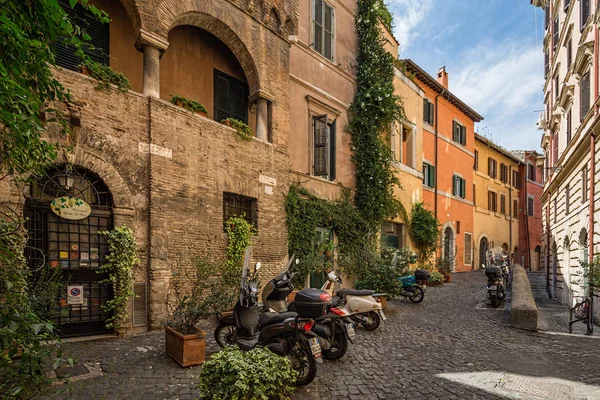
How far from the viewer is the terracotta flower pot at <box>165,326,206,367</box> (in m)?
5.17

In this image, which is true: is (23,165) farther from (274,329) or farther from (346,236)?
(346,236)

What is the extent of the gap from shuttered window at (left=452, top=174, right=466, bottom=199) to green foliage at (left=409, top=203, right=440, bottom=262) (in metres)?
5.51

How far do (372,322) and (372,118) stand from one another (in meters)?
8.51

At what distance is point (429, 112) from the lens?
65.7 ft

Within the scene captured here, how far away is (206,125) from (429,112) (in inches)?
582

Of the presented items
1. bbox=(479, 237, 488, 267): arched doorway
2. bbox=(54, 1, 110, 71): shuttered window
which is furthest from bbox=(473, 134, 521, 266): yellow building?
bbox=(54, 1, 110, 71): shuttered window

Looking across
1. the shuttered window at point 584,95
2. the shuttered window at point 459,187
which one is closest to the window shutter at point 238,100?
the shuttered window at point 584,95

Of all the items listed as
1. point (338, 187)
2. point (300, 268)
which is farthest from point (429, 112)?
point (300, 268)

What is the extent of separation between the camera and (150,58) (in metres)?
7.71

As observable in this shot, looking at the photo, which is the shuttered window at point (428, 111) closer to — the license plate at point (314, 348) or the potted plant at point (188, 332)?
the potted plant at point (188, 332)

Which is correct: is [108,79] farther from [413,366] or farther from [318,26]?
[318,26]

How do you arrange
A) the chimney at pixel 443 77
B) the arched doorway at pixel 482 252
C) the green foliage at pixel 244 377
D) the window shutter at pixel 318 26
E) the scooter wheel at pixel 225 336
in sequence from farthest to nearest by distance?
the arched doorway at pixel 482 252 < the chimney at pixel 443 77 < the window shutter at pixel 318 26 < the scooter wheel at pixel 225 336 < the green foliage at pixel 244 377

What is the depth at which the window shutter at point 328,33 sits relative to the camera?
520 inches

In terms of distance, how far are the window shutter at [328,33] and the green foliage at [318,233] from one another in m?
4.79
